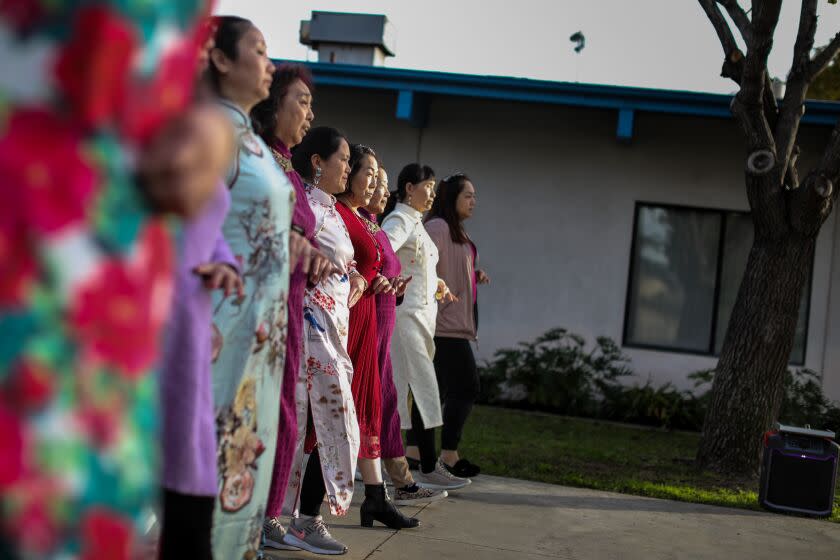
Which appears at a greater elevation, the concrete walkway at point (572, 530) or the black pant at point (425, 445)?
the black pant at point (425, 445)

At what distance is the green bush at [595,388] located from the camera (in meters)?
11.3

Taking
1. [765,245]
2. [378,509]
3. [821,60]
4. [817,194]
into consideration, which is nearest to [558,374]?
[765,245]

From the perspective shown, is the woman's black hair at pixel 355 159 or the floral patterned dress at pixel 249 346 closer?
the floral patterned dress at pixel 249 346

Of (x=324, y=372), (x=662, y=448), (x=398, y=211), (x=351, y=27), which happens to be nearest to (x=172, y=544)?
(x=324, y=372)

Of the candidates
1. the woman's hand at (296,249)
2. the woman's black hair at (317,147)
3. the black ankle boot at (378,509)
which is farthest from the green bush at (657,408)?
the woman's hand at (296,249)

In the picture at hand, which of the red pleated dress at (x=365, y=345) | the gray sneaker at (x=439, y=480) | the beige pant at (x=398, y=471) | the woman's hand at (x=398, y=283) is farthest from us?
the gray sneaker at (x=439, y=480)

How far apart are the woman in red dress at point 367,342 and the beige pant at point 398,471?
61cm

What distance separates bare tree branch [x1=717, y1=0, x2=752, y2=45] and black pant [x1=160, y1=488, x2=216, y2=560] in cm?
686

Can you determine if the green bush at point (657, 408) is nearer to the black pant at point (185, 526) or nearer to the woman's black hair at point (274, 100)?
the woman's black hair at point (274, 100)

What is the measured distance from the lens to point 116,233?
1193mm

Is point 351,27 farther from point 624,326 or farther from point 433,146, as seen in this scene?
point 624,326

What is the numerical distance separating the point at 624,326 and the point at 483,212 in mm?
2202

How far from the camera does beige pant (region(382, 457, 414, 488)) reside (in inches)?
224

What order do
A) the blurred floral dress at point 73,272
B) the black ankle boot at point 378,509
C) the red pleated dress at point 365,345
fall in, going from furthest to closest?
the black ankle boot at point 378,509
the red pleated dress at point 365,345
the blurred floral dress at point 73,272
